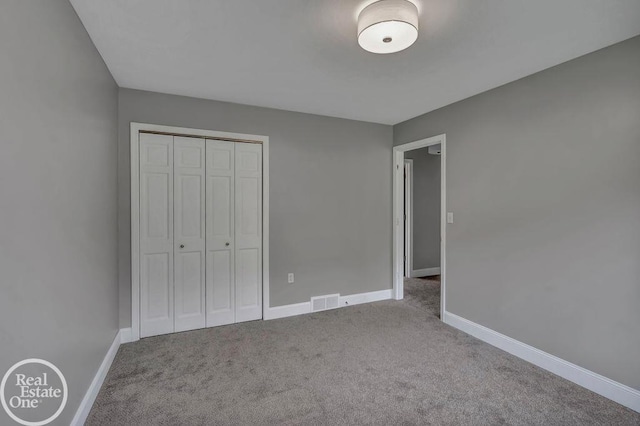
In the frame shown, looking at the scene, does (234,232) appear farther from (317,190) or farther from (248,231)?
(317,190)

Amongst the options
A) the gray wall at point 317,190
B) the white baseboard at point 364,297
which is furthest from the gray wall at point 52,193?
the white baseboard at point 364,297

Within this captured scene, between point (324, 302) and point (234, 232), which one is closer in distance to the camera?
point (234, 232)

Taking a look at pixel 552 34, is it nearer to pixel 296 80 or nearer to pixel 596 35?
pixel 596 35

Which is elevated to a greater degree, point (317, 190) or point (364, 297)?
point (317, 190)

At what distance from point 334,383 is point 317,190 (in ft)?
7.12

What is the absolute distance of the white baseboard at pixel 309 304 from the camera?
3.51 meters

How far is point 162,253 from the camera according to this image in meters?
3.04

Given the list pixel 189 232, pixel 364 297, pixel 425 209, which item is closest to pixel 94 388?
pixel 189 232

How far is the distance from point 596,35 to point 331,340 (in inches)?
121

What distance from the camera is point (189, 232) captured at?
124 inches

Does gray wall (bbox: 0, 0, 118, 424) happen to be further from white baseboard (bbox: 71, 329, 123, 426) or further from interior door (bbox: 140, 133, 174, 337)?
interior door (bbox: 140, 133, 174, 337)

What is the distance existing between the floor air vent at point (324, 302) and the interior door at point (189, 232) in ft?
4.18

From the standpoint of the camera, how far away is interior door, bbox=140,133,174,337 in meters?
2.96

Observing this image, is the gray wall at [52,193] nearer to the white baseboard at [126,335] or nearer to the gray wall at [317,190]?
the white baseboard at [126,335]
